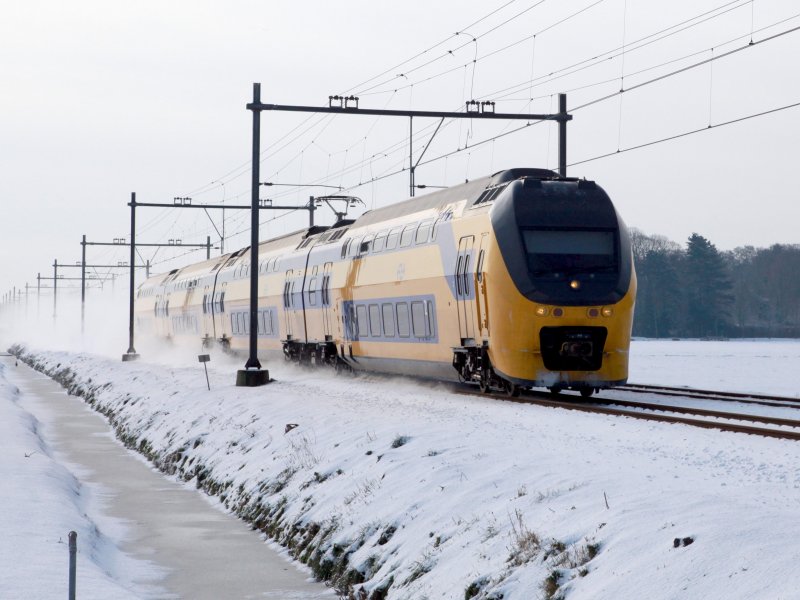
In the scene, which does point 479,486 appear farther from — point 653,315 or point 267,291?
point 653,315

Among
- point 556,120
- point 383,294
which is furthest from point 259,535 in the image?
point 556,120

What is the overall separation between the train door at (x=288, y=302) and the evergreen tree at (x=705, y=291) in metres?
95.0

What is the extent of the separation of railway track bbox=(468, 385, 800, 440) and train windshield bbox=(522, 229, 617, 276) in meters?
2.48

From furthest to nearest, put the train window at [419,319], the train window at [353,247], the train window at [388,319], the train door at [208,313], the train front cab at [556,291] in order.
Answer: the train door at [208,313]
the train window at [353,247]
the train window at [388,319]
the train window at [419,319]
the train front cab at [556,291]

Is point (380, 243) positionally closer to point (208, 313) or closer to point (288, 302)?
point (288, 302)

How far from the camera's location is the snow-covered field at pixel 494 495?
28.4 ft

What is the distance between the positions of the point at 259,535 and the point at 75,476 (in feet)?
26.0

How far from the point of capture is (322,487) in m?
16.0

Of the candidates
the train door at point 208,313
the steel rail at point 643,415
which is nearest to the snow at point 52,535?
the steel rail at point 643,415

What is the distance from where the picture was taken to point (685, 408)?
1864 cm

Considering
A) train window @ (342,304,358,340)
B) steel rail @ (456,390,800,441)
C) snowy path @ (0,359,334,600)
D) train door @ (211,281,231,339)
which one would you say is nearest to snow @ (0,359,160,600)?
snowy path @ (0,359,334,600)

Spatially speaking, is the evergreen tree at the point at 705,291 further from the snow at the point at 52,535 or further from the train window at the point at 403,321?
the snow at the point at 52,535

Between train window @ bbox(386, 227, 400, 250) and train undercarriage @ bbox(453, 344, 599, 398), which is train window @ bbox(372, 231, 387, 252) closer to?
train window @ bbox(386, 227, 400, 250)

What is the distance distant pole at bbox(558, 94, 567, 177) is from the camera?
92.0 feet
